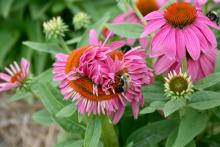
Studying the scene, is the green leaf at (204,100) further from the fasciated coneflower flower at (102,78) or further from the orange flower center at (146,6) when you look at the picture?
the orange flower center at (146,6)

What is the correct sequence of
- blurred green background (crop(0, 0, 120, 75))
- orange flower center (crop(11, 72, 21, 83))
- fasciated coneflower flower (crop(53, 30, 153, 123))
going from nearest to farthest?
fasciated coneflower flower (crop(53, 30, 153, 123))
orange flower center (crop(11, 72, 21, 83))
blurred green background (crop(0, 0, 120, 75))

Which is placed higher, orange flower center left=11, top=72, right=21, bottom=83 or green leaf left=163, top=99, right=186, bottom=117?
orange flower center left=11, top=72, right=21, bottom=83

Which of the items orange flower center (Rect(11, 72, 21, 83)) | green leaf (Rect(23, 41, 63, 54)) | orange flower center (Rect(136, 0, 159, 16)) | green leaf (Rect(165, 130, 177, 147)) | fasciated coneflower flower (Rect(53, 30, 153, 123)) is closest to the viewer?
fasciated coneflower flower (Rect(53, 30, 153, 123))

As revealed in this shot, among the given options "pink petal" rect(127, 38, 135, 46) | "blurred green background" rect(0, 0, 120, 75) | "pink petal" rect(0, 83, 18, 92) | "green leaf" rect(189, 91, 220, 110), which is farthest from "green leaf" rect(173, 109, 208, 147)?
"blurred green background" rect(0, 0, 120, 75)

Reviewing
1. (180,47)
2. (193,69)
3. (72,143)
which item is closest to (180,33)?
(180,47)

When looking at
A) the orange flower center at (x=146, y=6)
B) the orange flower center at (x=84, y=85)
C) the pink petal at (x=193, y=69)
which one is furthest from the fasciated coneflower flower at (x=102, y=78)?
the orange flower center at (x=146, y=6)

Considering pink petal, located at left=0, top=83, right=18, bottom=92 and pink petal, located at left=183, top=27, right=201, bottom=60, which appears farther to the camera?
pink petal, located at left=0, top=83, right=18, bottom=92

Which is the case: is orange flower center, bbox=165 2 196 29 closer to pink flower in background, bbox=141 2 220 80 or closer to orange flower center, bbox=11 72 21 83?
pink flower in background, bbox=141 2 220 80

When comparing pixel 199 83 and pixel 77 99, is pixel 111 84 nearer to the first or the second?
pixel 77 99
